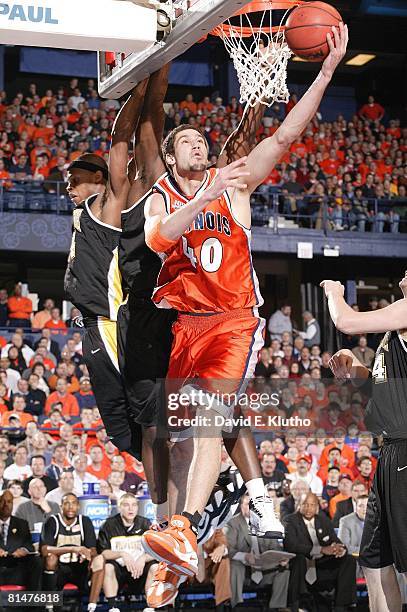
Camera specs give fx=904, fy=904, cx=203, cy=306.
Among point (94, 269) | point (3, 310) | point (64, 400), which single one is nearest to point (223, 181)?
point (94, 269)

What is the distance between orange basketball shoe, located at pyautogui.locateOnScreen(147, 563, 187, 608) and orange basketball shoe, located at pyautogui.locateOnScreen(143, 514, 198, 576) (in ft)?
0.59

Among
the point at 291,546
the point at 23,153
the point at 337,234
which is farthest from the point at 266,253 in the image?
the point at 291,546

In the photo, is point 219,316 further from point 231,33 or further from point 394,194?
point 394,194

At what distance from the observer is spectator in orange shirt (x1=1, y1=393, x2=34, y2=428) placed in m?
11.5

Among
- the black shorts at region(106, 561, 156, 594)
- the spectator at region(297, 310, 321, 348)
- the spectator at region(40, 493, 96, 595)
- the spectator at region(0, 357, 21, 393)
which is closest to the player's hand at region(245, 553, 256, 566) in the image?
the black shorts at region(106, 561, 156, 594)

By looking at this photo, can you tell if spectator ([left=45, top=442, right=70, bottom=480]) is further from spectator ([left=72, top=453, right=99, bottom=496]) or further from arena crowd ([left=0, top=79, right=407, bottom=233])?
arena crowd ([left=0, top=79, right=407, bottom=233])

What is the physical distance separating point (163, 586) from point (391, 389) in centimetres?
184

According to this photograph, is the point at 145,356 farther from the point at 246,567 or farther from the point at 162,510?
the point at 246,567

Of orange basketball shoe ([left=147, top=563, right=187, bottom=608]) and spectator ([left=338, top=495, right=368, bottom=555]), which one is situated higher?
orange basketball shoe ([left=147, top=563, right=187, bottom=608])

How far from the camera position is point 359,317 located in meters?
5.07

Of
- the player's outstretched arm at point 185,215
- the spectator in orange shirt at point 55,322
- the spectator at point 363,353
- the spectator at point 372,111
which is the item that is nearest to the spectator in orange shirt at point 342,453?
the spectator at point 363,353

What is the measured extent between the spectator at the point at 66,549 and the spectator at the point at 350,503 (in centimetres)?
264

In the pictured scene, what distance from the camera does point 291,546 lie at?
963 cm

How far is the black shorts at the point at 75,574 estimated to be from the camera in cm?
916
